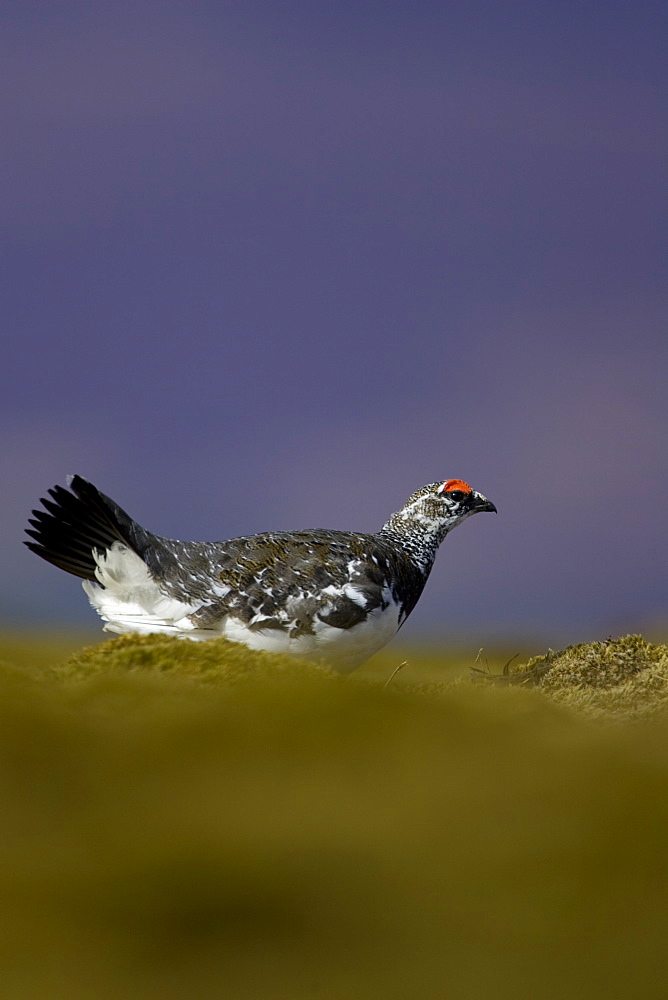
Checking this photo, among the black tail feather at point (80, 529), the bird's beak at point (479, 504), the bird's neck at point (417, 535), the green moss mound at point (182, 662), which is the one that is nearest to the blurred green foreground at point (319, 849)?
the green moss mound at point (182, 662)

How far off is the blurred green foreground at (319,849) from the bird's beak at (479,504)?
5.90 metres

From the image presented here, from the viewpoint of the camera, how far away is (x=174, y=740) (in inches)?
72.5

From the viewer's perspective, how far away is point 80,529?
5746 millimetres

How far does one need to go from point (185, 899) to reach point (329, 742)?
0.57m

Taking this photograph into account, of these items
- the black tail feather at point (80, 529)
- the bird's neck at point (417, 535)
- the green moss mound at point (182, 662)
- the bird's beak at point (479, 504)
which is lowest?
the green moss mound at point (182, 662)

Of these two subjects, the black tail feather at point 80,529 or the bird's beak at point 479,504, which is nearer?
the black tail feather at point 80,529

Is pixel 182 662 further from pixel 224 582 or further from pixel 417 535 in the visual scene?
pixel 417 535

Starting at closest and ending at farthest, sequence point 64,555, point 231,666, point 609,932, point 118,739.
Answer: point 609,932 < point 118,739 < point 231,666 < point 64,555

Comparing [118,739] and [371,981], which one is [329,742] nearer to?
[118,739]

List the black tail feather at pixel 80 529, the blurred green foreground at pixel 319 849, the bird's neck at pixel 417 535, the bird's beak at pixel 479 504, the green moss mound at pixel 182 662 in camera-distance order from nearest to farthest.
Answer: the blurred green foreground at pixel 319 849 < the green moss mound at pixel 182 662 < the black tail feather at pixel 80 529 < the bird's neck at pixel 417 535 < the bird's beak at pixel 479 504

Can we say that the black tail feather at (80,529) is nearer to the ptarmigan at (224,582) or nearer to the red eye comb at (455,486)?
the ptarmigan at (224,582)

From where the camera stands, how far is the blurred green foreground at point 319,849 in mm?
1361

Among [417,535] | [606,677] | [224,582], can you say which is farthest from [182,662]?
[417,535]


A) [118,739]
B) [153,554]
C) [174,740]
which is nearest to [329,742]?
[174,740]
